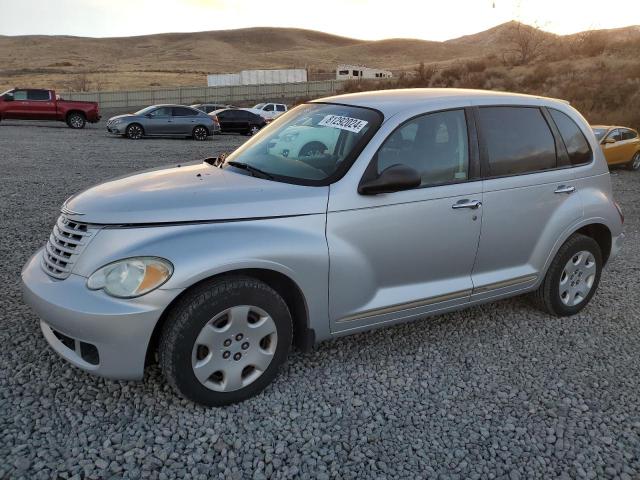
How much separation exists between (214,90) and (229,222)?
46.1 metres

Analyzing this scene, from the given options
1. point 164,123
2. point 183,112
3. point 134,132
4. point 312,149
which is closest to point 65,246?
point 312,149

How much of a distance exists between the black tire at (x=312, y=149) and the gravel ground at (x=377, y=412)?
1.39 m

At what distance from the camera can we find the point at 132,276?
2867mm

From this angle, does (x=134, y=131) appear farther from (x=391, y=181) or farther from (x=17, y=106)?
(x=391, y=181)

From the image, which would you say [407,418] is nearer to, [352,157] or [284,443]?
[284,443]

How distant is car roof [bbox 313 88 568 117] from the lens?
3.78 m

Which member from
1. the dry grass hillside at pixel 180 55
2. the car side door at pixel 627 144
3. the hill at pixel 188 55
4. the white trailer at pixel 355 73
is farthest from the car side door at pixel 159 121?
the white trailer at pixel 355 73

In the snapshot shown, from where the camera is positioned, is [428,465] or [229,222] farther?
[229,222]

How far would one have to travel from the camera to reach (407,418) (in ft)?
10.4

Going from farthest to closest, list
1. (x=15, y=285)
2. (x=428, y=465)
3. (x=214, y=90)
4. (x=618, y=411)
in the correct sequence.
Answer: (x=214, y=90)
(x=15, y=285)
(x=618, y=411)
(x=428, y=465)

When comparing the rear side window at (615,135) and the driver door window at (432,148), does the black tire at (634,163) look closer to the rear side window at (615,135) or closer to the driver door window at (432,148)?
the rear side window at (615,135)

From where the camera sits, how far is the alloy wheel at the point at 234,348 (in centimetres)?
300

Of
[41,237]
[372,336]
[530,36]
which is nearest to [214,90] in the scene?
[530,36]

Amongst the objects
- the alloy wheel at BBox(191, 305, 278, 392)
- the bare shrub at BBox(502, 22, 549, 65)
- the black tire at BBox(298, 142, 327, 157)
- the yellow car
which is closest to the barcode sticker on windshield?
the black tire at BBox(298, 142, 327, 157)
